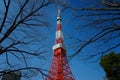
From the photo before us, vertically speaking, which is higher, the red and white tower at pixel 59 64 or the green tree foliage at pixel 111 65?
the red and white tower at pixel 59 64

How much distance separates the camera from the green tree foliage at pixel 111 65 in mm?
14203

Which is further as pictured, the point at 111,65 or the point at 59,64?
the point at 59,64

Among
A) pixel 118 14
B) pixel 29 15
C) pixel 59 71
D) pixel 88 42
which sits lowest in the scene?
pixel 88 42

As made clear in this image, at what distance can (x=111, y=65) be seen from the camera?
Result: 14312 millimetres

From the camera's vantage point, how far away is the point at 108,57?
1438cm

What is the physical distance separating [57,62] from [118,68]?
24816mm

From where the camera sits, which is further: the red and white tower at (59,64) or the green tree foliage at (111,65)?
the red and white tower at (59,64)

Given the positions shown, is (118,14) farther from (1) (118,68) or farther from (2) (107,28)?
(1) (118,68)

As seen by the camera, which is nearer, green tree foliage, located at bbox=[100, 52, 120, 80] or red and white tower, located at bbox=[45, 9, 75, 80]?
green tree foliage, located at bbox=[100, 52, 120, 80]

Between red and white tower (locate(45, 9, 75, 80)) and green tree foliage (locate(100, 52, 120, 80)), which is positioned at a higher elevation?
red and white tower (locate(45, 9, 75, 80))

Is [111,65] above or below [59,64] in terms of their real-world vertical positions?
below

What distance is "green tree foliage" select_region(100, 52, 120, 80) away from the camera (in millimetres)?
14203

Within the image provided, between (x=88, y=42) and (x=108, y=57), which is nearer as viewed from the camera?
(x=88, y=42)

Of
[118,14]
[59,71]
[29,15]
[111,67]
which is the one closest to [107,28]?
[118,14]
